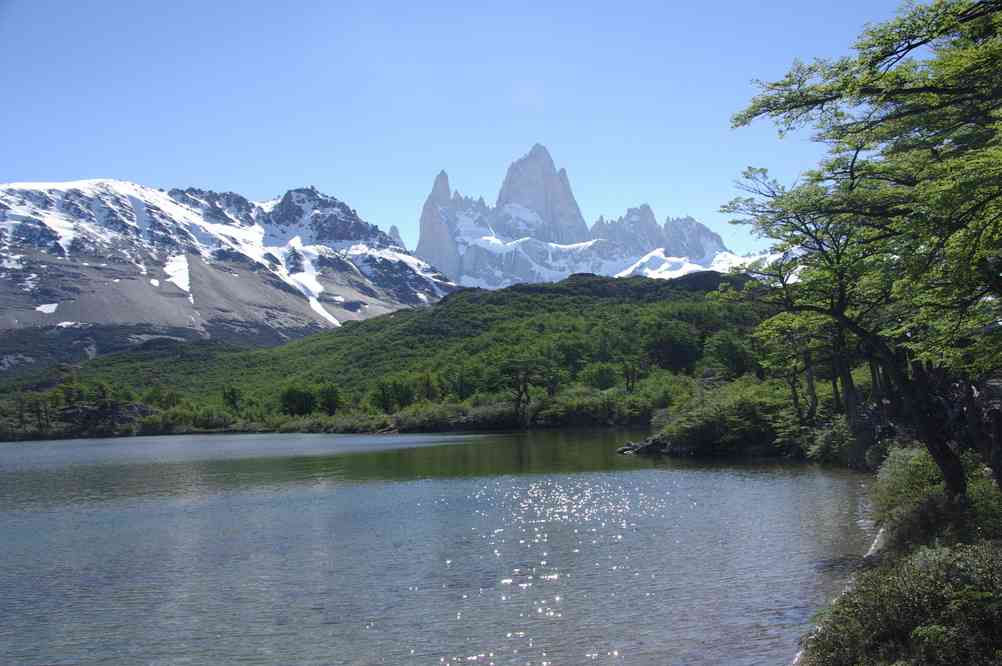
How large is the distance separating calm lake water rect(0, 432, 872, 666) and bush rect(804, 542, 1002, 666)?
2594 mm

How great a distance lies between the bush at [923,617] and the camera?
9.85m

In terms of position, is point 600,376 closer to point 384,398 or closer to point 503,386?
point 503,386

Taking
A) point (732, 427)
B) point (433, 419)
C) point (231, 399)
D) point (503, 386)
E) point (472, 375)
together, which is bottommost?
point (732, 427)

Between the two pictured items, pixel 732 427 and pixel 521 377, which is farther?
pixel 521 377

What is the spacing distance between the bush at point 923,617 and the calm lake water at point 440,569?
2594mm

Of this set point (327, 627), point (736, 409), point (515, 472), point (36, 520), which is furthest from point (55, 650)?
point (736, 409)

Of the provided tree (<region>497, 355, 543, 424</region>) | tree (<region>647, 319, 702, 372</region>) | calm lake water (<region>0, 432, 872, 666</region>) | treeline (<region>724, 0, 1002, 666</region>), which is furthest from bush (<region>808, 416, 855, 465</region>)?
tree (<region>647, 319, 702, 372</region>)

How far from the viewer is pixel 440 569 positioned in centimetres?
2202

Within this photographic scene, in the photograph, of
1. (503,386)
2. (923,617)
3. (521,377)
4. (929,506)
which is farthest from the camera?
(503,386)

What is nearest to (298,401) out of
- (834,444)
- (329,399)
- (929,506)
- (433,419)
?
(329,399)

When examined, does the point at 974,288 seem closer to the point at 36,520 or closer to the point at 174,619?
the point at 174,619

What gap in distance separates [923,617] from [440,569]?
13864mm

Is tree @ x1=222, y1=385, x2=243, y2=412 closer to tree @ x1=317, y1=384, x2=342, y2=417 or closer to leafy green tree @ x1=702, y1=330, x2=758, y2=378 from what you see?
tree @ x1=317, y1=384, x2=342, y2=417

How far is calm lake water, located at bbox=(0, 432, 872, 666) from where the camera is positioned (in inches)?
629
